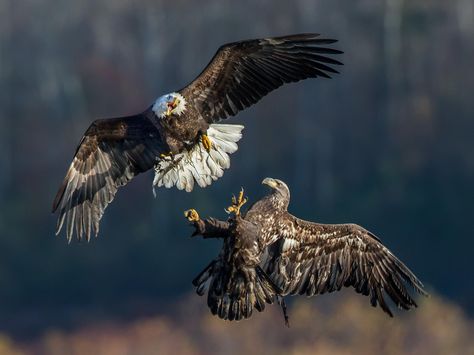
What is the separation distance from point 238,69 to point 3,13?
1977cm

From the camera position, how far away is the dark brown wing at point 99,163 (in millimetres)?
15078

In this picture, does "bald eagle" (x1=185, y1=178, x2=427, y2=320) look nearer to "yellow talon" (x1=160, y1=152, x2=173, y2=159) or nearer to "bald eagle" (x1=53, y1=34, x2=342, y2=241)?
"bald eagle" (x1=53, y1=34, x2=342, y2=241)

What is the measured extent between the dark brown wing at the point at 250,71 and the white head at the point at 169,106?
140 mm

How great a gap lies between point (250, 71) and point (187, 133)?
656 millimetres

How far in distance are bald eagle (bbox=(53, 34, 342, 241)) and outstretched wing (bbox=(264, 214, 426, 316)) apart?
911 millimetres

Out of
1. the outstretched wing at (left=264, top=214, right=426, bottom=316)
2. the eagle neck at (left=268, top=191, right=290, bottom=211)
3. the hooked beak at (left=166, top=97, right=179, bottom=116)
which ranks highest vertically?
the hooked beak at (left=166, top=97, right=179, bottom=116)

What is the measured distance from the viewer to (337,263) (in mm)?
14664

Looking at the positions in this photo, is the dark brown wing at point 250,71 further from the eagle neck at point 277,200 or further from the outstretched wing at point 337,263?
the outstretched wing at point 337,263

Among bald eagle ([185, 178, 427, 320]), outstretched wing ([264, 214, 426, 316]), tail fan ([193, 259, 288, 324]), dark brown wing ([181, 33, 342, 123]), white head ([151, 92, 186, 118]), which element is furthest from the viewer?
dark brown wing ([181, 33, 342, 123])

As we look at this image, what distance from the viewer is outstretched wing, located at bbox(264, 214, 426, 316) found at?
14.6 m

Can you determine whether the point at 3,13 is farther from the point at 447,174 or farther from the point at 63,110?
the point at 447,174

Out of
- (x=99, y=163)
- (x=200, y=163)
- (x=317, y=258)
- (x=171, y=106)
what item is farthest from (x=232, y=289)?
(x=99, y=163)

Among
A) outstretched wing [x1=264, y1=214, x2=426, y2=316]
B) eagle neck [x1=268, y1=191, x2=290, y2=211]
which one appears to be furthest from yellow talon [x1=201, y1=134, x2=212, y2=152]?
outstretched wing [x1=264, y1=214, x2=426, y2=316]

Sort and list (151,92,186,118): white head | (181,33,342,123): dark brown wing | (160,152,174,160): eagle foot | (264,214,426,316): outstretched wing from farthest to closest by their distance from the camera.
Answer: (160,152,174,160): eagle foot < (181,33,342,123): dark brown wing < (151,92,186,118): white head < (264,214,426,316): outstretched wing
